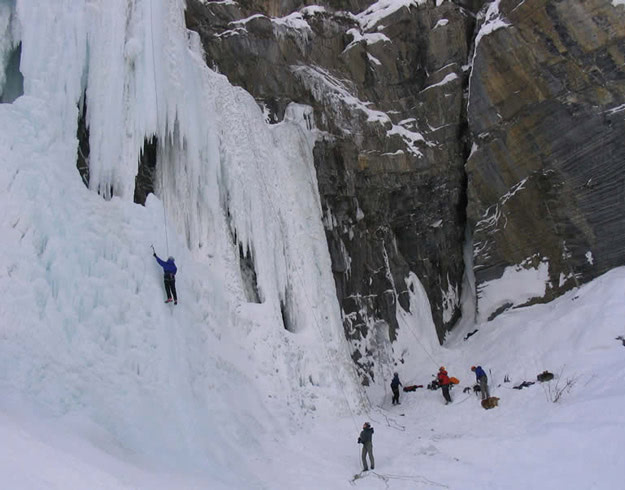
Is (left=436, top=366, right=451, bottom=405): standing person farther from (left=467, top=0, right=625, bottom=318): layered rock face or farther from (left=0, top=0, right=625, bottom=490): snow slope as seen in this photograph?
(left=467, top=0, right=625, bottom=318): layered rock face

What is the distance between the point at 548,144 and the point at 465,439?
10.4 m

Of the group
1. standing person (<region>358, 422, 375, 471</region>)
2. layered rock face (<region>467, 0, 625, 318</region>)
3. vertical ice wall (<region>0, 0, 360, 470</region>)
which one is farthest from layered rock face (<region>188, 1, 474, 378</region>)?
standing person (<region>358, 422, 375, 471</region>)

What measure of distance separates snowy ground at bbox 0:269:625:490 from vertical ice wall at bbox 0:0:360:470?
749 millimetres

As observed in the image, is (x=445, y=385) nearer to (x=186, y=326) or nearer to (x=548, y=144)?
(x=186, y=326)

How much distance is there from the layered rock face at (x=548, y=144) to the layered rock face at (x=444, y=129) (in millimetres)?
40

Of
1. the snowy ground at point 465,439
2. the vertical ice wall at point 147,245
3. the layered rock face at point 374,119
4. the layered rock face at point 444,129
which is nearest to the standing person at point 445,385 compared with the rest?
the snowy ground at point 465,439

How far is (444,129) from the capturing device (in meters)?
18.8

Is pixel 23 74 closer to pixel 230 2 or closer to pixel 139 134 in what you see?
pixel 139 134

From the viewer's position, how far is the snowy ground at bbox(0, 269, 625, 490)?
5.35 meters

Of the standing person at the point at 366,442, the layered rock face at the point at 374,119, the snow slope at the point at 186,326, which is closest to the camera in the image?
the snow slope at the point at 186,326

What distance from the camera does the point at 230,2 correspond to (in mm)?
16047

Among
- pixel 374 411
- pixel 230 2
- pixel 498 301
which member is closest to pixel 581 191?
pixel 498 301

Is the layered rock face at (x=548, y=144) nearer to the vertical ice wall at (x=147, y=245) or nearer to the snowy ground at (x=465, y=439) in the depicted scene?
the snowy ground at (x=465, y=439)

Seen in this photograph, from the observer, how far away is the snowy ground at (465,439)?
535cm
